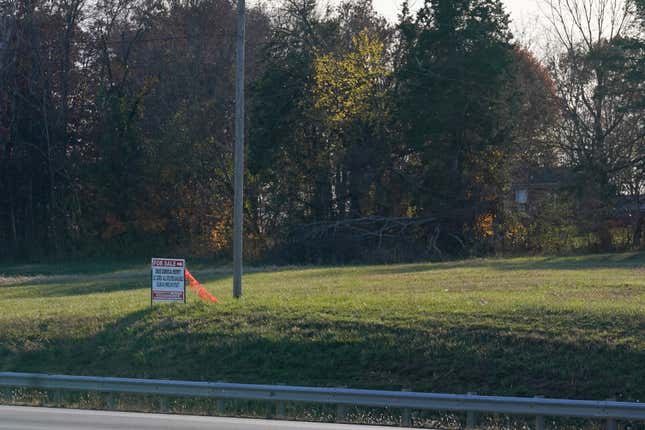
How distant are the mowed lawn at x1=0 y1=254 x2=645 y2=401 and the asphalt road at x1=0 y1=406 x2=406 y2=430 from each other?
392 centimetres

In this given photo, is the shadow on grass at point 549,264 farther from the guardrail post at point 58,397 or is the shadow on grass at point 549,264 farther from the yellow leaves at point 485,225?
the guardrail post at point 58,397

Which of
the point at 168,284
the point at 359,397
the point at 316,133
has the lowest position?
the point at 359,397

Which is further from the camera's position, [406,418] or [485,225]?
[485,225]

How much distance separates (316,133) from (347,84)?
3.09 metres

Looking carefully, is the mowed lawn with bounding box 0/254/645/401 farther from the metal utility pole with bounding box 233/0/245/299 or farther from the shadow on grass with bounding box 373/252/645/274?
the shadow on grass with bounding box 373/252/645/274

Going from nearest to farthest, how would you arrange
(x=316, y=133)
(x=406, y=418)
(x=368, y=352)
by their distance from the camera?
1. (x=406, y=418)
2. (x=368, y=352)
3. (x=316, y=133)

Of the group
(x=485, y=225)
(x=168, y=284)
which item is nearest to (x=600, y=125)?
(x=485, y=225)

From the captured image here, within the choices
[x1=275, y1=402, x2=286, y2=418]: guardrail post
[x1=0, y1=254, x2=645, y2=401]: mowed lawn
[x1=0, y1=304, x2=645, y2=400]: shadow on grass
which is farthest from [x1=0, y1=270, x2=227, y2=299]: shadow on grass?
[x1=275, y1=402, x2=286, y2=418]: guardrail post

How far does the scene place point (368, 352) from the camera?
15.8 m

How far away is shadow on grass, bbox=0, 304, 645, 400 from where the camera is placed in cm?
1473

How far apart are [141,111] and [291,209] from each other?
1103 centimetres

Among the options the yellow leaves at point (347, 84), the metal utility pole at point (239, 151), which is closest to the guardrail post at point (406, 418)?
the metal utility pole at point (239, 151)

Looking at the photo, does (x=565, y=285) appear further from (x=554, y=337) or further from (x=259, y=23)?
(x=259, y=23)

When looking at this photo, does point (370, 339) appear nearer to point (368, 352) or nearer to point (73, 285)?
point (368, 352)
